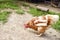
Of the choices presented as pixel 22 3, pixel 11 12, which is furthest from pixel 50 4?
pixel 11 12

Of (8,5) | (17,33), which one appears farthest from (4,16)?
(8,5)

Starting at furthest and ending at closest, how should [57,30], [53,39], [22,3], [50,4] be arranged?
[50,4] < [22,3] < [57,30] < [53,39]

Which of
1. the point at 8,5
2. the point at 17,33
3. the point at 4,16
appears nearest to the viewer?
the point at 17,33

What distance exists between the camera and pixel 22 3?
9250mm

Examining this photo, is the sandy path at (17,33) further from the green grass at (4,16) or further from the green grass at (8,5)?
the green grass at (8,5)

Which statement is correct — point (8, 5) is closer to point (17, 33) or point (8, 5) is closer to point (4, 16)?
point (4, 16)

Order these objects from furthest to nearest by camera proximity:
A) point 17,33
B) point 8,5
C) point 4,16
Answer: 1. point 8,5
2. point 4,16
3. point 17,33

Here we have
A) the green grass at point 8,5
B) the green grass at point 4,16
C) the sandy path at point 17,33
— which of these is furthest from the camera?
the green grass at point 8,5

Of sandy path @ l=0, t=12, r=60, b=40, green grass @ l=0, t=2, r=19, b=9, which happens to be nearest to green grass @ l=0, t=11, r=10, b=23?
sandy path @ l=0, t=12, r=60, b=40

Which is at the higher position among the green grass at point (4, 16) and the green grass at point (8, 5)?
the green grass at point (4, 16)

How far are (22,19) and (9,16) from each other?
50 centimetres

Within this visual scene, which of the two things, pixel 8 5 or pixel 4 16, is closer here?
pixel 4 16

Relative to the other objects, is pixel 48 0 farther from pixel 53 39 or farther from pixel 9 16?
pixel 53 39

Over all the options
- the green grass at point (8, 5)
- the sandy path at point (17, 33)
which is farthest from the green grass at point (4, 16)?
the green grass at point (8, 5)
